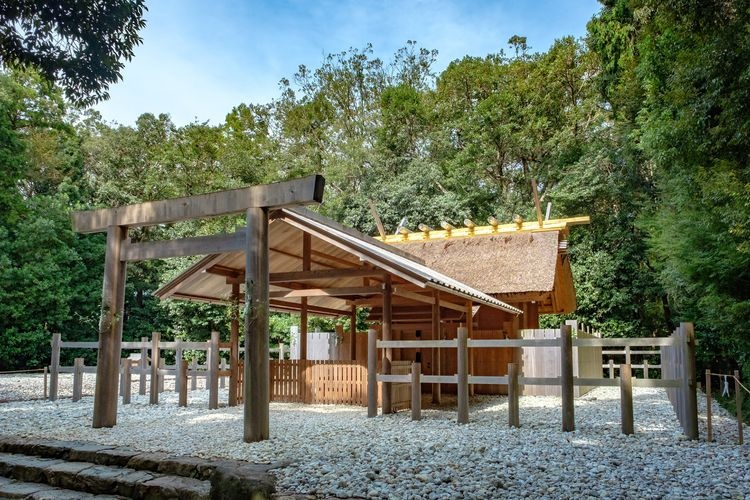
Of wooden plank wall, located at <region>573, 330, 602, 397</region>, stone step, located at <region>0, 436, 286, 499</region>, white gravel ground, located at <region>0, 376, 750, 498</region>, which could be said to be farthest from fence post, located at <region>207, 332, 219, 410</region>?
wooden plank wall, located at <region>573, 330, 602, 397</region>

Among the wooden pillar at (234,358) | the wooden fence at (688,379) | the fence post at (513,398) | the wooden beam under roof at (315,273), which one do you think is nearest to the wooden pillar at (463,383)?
the fence post at (513,398)

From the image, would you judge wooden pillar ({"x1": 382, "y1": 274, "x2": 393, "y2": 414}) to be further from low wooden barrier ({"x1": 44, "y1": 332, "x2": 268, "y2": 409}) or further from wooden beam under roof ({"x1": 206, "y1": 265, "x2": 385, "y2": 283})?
low wooden barrier ({"x1": 44, "y1": 332, "x2": 268, "y2": 409})

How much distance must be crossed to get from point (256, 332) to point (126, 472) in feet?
7.21

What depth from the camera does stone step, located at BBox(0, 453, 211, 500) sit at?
5348 mm

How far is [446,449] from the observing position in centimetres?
657

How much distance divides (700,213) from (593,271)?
39.6ft

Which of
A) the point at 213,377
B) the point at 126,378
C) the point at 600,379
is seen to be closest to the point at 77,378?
the point at 126,378

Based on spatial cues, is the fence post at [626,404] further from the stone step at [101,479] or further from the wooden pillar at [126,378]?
the wooden pillar at [126,378]

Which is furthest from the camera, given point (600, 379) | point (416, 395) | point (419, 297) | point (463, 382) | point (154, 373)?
point (419, 297)

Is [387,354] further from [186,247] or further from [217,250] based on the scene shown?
[186,247]

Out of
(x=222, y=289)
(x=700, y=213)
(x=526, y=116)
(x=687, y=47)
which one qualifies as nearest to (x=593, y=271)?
(x=526, y=116)

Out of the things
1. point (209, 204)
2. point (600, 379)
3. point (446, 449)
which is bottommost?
point (446, 449)

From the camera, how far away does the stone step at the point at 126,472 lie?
4902 millimetres

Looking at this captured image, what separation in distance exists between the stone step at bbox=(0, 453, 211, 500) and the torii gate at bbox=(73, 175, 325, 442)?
5.43ft
